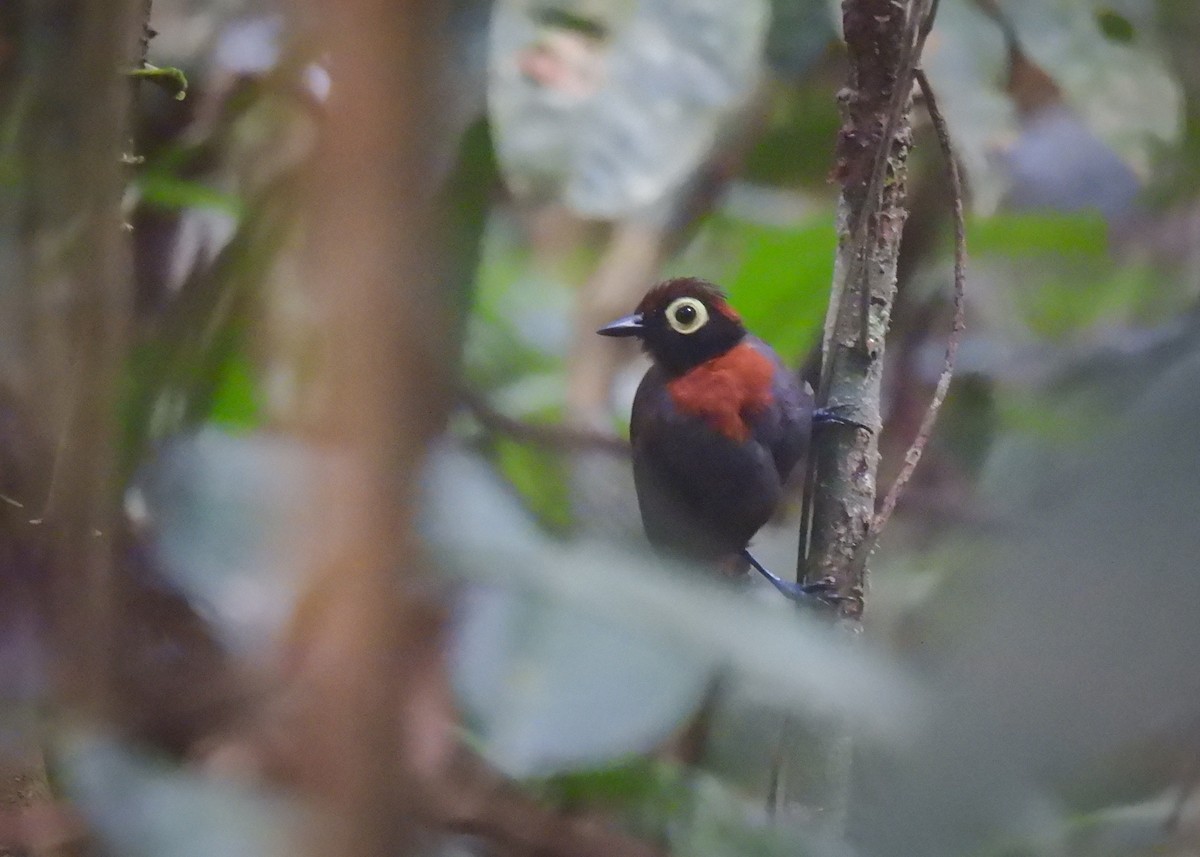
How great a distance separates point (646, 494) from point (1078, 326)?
45cm

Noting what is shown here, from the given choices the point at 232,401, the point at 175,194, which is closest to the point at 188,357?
the point at 232,401

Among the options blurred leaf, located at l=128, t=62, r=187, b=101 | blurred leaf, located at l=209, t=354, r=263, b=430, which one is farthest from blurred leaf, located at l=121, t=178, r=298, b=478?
blurred leaf, located at l=128, t=62, r=187, b=101

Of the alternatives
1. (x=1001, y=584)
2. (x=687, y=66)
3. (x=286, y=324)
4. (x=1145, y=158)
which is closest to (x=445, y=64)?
(x=286, y=324)

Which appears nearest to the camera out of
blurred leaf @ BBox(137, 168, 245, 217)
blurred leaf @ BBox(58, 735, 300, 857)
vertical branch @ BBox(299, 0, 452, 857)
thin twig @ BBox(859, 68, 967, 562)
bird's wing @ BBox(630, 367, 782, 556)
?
vertical branch @ BBox(299, 0, 452, 857)

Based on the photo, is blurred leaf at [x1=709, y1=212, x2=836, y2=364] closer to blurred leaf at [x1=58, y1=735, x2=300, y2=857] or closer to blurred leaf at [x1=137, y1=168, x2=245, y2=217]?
blurred leaf at [x1=137, y1=168, x2=245, y2=217]

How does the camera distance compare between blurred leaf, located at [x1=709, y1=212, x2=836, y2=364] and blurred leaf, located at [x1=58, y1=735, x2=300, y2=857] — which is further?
blurred leaf, located at [x1=709, y1=212, x2=836, y2=364]

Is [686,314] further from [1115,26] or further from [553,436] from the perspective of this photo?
[1115,26]

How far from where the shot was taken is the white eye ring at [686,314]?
1.21 m

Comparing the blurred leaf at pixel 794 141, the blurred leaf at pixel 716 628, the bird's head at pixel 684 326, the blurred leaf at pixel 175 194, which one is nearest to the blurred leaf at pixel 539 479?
the blurred leaf at pixel 716 628

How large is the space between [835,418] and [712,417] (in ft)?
0.78

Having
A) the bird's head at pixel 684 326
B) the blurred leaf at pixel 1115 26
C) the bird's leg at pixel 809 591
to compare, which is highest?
the blurred leaf at pixel 1115 26

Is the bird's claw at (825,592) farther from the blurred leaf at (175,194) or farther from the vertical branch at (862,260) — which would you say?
the blurred leaf at (175,194)

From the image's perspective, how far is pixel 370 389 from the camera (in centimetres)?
24

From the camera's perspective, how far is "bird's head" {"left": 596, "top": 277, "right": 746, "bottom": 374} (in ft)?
3.95
